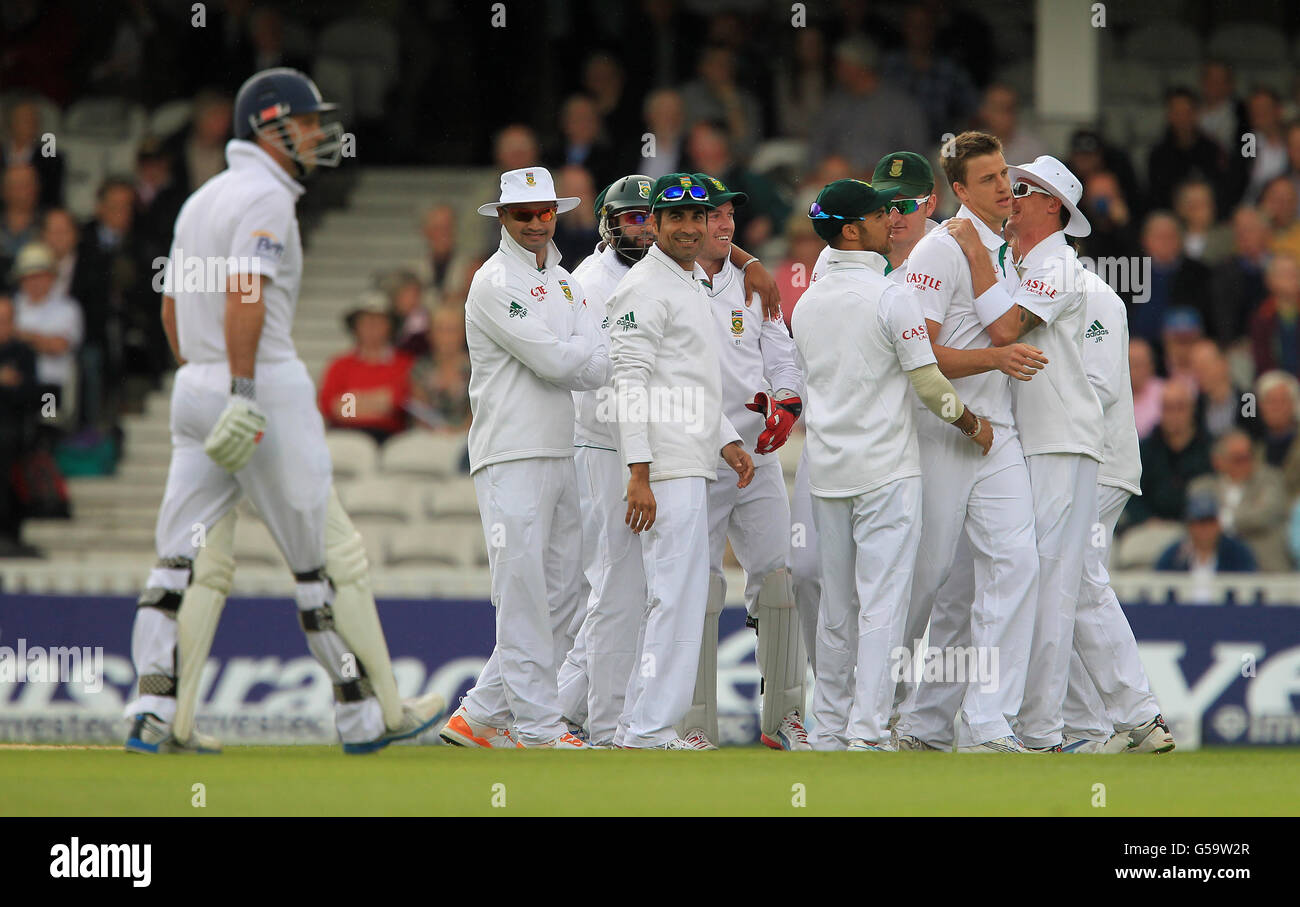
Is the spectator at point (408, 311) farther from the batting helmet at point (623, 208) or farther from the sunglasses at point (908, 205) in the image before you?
the sunglasses at point (908, 205)

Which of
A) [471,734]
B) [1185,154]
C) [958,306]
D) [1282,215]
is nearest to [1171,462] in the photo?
[1282,215]

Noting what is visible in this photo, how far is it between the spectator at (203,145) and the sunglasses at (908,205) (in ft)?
26.8

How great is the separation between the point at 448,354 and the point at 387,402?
0.56 meters

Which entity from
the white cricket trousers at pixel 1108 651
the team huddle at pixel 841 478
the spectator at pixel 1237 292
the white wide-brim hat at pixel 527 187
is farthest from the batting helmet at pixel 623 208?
the spectator at pixel 1237 292

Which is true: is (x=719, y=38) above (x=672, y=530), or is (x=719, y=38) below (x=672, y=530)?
above

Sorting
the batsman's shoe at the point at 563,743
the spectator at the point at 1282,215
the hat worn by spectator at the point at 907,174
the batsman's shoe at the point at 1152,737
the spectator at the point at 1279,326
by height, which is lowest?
the batsman's shoe at the point at 1152,737

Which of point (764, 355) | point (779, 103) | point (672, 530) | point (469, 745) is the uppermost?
point (779, 103)

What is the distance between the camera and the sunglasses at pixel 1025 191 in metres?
8.05

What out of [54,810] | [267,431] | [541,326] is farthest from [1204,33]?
[54,810]

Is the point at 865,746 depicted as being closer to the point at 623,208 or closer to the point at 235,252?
the point at 623,208

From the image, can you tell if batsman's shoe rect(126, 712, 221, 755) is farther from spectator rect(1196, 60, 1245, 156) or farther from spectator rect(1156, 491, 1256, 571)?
spectator rect(1196, 60, 1245, 156)

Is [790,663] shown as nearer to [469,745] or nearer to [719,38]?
[469,745]

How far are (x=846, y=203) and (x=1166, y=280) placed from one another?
283 inches

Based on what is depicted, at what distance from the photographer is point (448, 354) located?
13.7m
